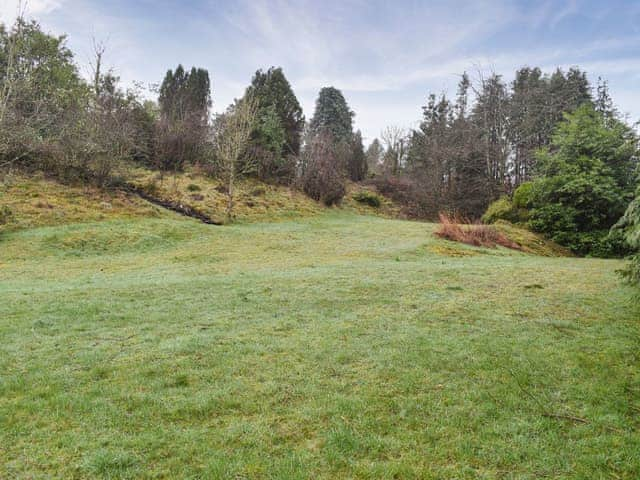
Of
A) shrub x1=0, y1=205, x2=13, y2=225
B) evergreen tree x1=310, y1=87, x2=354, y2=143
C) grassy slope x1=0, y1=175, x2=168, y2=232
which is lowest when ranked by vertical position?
shrub x1=0, y1=205, x2=13, y2=225

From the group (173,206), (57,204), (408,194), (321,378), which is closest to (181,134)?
(173,206)

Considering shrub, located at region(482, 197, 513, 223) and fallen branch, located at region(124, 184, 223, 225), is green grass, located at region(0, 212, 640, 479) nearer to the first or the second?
fallen branch, located at region(124, 184, 223, 225)

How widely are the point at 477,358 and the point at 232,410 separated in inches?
103

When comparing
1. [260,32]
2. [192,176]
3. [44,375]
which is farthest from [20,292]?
[192,176]

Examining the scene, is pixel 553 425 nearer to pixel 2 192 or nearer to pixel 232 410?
pixel 232 410

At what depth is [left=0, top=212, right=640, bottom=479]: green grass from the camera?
256 centimetres

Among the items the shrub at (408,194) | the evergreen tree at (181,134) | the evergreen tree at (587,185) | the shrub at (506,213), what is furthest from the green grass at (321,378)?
the shrub at (408,194)

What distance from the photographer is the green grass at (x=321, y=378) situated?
256 cm

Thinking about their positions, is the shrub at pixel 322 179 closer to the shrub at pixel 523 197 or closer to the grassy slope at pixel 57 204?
the grassy slope at pixel 57 204

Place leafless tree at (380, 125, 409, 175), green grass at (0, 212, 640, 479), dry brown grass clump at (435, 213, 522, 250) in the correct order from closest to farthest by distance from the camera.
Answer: green grass at (0, 212, 640, 479) → dry brown grass clump at (435, 213, 522, 250) → leafless tree at (380, 125, 409, 175)

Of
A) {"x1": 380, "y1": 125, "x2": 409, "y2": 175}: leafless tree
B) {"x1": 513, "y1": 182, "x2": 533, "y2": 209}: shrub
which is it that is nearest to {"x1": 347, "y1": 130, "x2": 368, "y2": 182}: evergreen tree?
{"x1": 380, "y1": 125, "x2": 409, "y2": 175}: leafless tree

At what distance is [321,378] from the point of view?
12.0ft

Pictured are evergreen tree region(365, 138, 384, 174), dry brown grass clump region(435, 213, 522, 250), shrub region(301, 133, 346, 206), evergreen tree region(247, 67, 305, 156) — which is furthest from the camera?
evergreen tree region(365, 138, 384, 174)

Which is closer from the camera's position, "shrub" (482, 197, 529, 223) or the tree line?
the tree line
